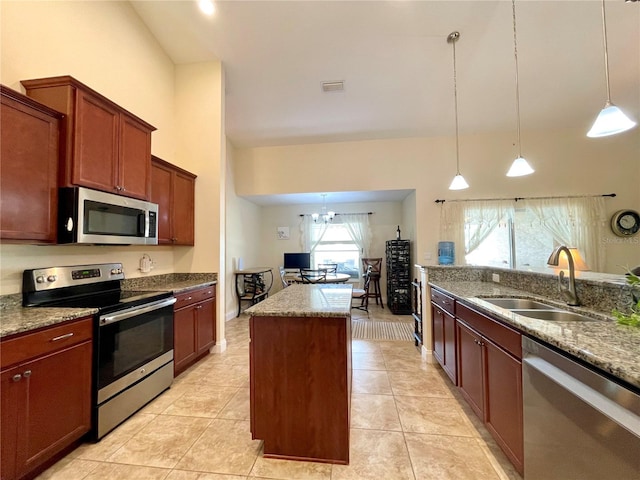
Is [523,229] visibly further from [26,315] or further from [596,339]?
[26,315]

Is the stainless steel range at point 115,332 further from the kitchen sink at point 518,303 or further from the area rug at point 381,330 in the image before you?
the kitchen sink at point 518,303

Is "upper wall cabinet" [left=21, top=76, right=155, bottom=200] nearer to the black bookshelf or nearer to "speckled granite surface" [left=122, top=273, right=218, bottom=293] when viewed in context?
"speckled granite surface" [left=122, top=273, right=218, bottom=293]

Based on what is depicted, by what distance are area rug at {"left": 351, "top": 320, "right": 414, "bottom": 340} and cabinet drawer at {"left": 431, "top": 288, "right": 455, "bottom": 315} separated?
1198mm

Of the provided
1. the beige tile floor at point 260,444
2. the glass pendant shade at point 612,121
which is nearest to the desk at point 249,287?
the beige tile floor at point 260,444

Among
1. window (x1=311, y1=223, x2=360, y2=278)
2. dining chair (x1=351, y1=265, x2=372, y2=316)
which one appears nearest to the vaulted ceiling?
window (x1=311, y1=223, x2=360, y2=278)

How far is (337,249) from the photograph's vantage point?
21.3 ft

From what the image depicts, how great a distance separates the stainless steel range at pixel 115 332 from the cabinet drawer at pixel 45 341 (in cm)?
8

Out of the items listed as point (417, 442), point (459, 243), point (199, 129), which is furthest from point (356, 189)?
point (417, 442)

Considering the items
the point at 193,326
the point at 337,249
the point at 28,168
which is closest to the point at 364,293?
the point at 337,249

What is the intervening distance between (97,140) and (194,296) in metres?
1.63

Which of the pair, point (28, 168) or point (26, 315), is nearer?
point (26, 315)

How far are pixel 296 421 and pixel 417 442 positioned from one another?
82 cm

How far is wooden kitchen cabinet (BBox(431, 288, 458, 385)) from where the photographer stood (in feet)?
7.39

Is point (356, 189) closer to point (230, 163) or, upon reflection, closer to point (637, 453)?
point (230, 163)
